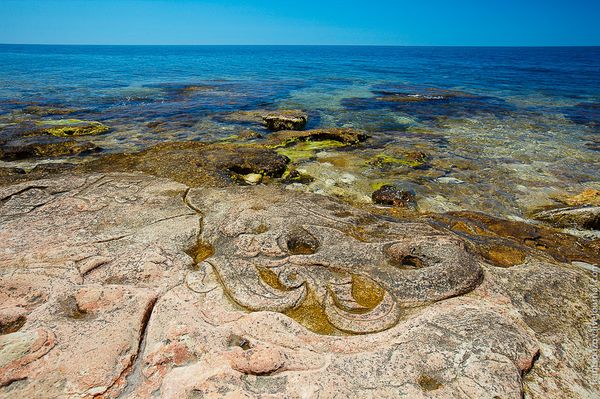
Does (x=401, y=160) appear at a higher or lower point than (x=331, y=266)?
lower

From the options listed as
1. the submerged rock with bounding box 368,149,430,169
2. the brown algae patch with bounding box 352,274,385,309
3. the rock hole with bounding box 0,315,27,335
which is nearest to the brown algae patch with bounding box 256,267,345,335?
the brown algae patch with bounding box 352,274,385,309

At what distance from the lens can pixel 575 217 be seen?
606 centimetres

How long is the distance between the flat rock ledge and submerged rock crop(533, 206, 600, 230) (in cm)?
188

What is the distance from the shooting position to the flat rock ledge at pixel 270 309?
283cm

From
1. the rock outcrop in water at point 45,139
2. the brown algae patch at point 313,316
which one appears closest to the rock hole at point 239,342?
the brown algae patch at point 313,316

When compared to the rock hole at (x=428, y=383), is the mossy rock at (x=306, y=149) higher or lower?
lower

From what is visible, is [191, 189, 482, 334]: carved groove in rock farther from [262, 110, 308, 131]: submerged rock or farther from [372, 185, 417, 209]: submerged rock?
[262, 110, 308, 131]: submerged rock

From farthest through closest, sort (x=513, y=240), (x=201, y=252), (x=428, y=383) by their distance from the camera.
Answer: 1. (x=513, y=240)
2. (x=201, y=252)
3. (x=428, y=383)

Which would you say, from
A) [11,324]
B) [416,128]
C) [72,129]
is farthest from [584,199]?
[72,129]

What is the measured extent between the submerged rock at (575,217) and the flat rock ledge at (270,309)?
1.88 m

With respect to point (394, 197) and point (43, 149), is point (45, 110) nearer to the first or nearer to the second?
point (43, 149)

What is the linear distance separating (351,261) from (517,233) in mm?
3193

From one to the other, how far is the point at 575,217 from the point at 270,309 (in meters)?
5.57

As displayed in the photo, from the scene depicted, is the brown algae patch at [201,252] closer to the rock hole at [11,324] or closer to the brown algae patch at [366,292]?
the rock hole at [11,324]
